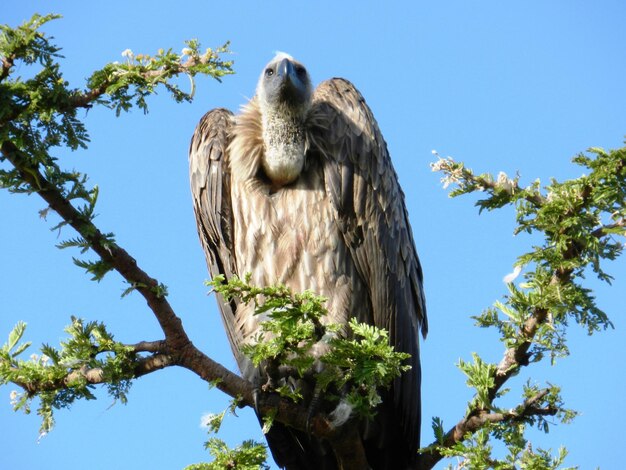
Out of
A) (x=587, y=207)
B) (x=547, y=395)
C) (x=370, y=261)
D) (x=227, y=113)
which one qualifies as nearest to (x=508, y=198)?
(x=587, y=207)

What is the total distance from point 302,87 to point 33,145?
9.44 feet

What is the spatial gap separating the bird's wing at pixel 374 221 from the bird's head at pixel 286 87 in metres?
0.16

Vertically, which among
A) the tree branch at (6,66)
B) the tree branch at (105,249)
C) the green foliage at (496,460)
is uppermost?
the tree branch at (6,66)

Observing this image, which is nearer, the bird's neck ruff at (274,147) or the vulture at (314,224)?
the vulture at (314,224)

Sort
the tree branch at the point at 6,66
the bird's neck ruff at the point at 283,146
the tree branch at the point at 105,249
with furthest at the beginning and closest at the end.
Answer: the bird's neck ruff at the point at 283,146 → the tree branch at the point at 105,249 → the tree branch at the point at 6,66

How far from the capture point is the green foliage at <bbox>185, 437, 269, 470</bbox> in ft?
18.7

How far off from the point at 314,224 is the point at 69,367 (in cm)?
236

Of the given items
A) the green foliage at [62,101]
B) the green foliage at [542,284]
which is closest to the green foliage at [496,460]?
the green foliage at [542,284]

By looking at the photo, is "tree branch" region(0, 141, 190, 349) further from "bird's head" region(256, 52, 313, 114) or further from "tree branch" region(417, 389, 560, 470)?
"bird's head" region(256, 52, 313, 114)

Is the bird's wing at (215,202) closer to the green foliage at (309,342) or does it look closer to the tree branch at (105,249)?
the tree branch at (105,249)

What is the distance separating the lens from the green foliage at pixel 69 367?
5.33m

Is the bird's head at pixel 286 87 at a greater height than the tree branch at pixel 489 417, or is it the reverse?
the bird's head at pixel 286 87

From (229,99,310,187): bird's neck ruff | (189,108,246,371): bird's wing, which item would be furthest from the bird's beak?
(189,108,246,371): bird's wing

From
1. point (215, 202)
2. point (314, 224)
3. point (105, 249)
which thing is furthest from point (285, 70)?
point (105, 249)
